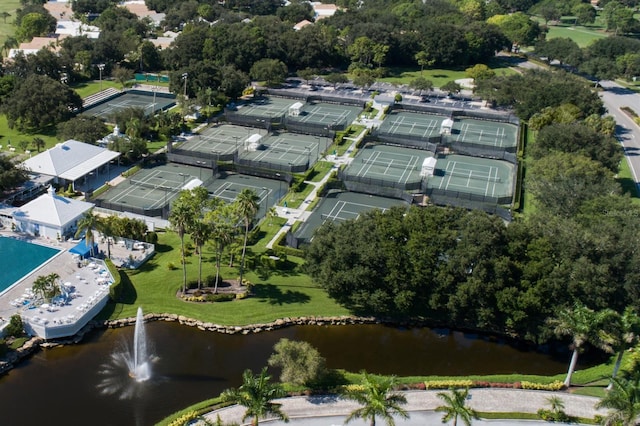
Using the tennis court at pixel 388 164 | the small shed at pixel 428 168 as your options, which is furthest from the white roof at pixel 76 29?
the small shed at pixel 428 168

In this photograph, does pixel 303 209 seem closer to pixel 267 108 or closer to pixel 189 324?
pixel 189 324

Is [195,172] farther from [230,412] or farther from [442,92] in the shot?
[442,92]

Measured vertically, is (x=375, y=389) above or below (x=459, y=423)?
above

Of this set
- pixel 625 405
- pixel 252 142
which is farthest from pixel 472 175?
pixel 625 405

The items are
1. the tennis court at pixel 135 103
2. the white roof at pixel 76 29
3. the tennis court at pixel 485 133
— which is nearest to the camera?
the tennis court at pixel 485 133

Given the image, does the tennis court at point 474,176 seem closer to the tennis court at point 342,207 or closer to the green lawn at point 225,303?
the tennis court at point 342,207

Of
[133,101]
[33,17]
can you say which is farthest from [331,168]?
[33,17]
